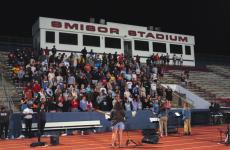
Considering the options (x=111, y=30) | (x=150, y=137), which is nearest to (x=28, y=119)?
(x=150, y=137)

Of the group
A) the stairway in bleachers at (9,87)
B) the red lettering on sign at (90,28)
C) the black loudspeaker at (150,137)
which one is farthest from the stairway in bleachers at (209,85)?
the black loudspeaker at (150,137)

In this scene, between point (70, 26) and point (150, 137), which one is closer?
point (150, 137)

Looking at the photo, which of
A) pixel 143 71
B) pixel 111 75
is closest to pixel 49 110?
pixel 111 75

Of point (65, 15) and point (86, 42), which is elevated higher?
point (65, 15)

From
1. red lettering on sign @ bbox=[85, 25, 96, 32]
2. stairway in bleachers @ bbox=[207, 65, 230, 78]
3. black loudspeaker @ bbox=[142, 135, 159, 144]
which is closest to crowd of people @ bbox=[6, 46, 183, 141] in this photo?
black loudspeaker @ bbox=[142, 135, 159, 144]

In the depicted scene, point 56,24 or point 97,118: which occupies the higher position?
point 56,24

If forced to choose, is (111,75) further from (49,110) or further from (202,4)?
(202,4)

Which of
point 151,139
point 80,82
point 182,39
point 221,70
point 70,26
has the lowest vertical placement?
point 151,139

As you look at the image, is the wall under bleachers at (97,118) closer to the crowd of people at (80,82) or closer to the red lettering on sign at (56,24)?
the crowd of people at (80,82)

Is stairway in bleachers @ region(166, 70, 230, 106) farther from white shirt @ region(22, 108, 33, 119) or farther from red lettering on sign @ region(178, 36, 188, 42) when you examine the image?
white shirt @ region(22, 108, 33, 119)

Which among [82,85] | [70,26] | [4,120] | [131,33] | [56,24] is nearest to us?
[4,120]

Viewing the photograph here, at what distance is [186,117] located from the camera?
71.9 ft

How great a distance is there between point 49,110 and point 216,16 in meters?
28.7

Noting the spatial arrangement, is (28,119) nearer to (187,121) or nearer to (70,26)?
(187,121)
